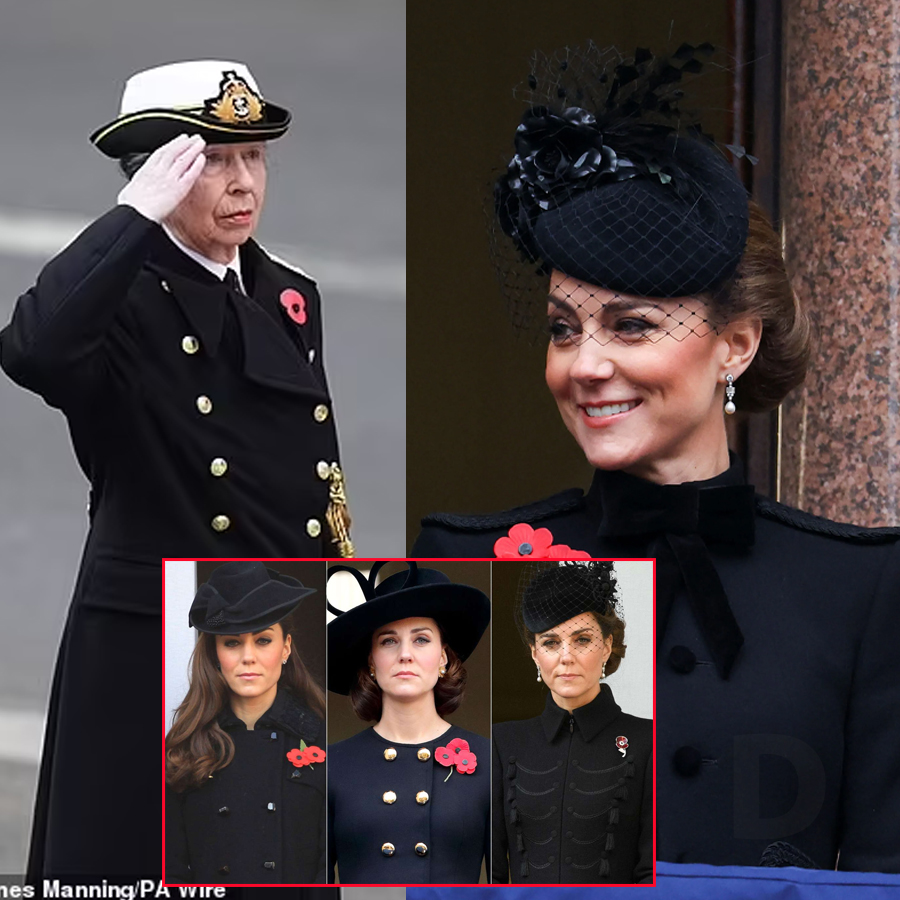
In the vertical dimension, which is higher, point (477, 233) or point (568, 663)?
point (477, 233)

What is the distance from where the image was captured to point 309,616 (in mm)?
1889

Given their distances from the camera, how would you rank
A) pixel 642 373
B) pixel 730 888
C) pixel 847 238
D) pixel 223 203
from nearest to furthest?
pixel 730 888, pixel 642 373, pixel 223 203, pixel 847 238

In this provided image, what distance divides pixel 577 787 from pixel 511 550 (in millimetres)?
360

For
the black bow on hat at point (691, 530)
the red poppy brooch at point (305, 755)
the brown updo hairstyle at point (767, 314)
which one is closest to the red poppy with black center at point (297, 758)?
the red poppy brooch at point (305, 755)

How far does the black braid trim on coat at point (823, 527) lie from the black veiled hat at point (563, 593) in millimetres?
366

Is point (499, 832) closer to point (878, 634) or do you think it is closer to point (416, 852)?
point (416, 852)

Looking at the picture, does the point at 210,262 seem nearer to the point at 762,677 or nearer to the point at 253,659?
the point at 253,659

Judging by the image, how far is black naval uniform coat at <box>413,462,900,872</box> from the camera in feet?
6.86

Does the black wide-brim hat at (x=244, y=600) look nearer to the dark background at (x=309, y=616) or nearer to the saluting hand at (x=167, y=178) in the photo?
the dark background at (x=309, y=616)

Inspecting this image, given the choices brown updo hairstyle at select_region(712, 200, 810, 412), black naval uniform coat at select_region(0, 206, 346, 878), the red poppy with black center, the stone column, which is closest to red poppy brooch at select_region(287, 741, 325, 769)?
the red poppy with black center

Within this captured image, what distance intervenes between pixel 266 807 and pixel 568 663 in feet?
1.36

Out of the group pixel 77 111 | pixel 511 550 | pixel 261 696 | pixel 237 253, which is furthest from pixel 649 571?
pixel 77 111

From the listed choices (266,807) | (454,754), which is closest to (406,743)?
(454,754)

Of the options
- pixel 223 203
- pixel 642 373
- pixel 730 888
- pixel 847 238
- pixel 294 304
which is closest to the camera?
pixel 730 888
